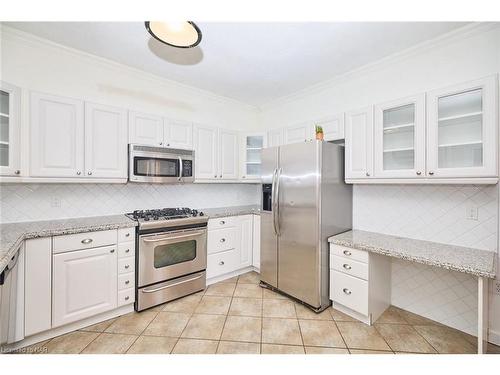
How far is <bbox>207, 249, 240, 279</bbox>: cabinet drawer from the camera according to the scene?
9.50 feet

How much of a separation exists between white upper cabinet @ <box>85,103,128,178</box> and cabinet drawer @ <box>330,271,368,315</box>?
2514 millimetres

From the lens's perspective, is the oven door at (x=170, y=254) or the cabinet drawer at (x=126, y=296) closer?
the cabinet drawer at (x=126, y=296)

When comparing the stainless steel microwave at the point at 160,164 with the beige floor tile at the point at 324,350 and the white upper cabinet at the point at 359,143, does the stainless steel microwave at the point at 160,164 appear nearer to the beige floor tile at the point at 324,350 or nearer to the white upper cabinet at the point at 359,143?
the white upper cabinet at the point at 359,143

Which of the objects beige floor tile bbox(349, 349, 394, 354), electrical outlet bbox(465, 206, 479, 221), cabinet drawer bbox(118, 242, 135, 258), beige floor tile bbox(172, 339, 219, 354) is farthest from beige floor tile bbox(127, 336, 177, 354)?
electrical outlet bbox(465, 206, 479, 221)

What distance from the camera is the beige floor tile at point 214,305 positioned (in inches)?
92.0

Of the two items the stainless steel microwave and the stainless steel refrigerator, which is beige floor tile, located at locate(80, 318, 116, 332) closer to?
the stainless steel microwave

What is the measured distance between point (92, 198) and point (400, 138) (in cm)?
328

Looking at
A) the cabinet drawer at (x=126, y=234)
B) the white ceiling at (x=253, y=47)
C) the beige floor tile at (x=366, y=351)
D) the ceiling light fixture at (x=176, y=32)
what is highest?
the white ceiling at (x=253, y=47)

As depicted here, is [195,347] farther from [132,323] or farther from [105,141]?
[105,141]

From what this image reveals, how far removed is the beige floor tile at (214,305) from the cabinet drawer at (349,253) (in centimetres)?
127

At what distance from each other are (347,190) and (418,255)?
1005mm

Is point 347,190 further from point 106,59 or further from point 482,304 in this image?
point 106,59

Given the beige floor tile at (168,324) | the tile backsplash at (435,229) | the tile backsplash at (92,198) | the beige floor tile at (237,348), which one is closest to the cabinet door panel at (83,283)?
the beige floor tile at (168,324)
